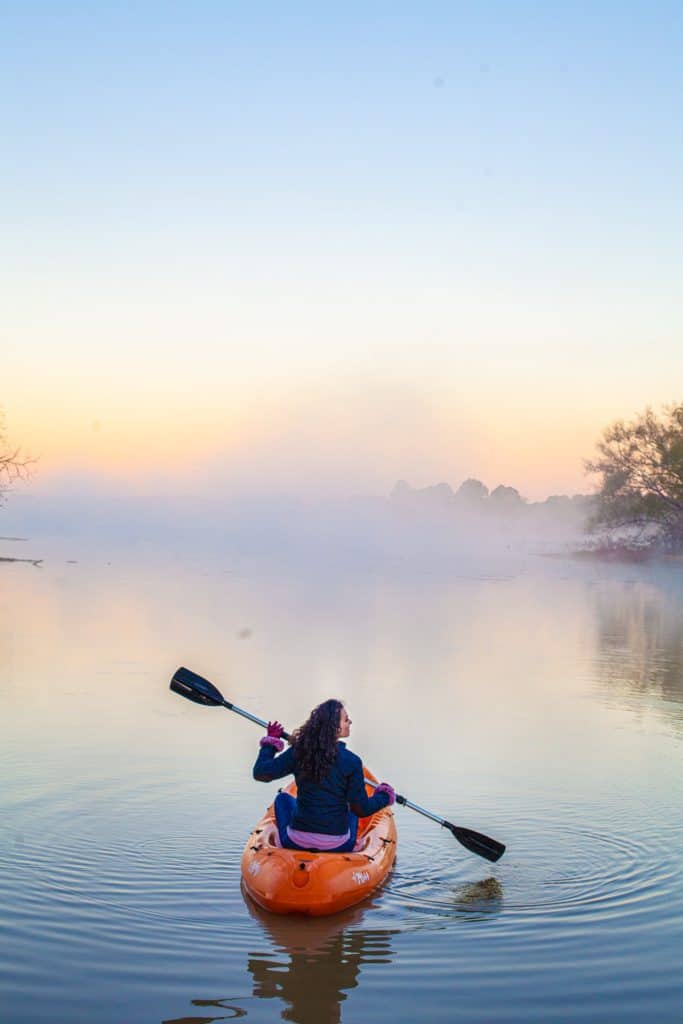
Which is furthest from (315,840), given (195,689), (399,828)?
(195,689)

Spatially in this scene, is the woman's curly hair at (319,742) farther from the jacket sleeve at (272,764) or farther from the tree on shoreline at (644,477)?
the tree on shoreline at (644,477)

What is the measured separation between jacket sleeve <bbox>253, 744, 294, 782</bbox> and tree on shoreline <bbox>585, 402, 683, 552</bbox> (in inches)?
1928

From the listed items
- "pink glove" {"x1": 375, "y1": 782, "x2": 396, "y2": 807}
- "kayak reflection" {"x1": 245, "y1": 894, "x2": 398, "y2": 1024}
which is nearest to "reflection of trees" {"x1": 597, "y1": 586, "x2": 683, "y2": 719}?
"pink glove" {"x1": 375, "y1": 782, "x2": 396, "y2": 807}

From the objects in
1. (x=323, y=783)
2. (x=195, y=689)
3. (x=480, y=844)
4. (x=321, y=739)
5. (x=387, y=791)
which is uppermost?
(x=321, y=739)

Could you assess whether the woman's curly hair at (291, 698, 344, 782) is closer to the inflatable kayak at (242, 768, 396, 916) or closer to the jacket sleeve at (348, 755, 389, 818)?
the jacket sleeve at (348, 755, 389, 818)

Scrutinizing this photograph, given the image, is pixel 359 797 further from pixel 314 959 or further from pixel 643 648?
pixel 643 648

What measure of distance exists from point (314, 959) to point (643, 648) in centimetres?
1590

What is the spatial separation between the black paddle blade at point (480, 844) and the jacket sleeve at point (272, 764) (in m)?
1.40

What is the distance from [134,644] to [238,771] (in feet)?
30.6

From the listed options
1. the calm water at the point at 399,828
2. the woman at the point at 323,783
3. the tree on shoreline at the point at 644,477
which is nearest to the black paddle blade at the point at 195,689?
the calm water at the point at 399,828

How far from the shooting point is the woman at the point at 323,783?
699 centimetres

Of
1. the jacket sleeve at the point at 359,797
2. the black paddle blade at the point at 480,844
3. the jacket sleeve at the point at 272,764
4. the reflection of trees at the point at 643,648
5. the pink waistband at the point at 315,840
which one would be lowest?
the reflection of trees at the point at 643,648

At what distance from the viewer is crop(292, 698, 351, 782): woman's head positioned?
697 cm

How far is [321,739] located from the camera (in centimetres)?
697
